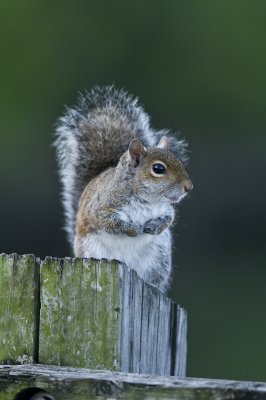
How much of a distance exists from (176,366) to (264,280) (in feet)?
14.3

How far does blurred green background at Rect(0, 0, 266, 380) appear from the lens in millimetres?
6902

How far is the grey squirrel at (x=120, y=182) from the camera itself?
12.8 feet

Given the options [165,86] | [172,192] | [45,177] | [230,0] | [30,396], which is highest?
[230,0]

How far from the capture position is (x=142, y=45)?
9.84m

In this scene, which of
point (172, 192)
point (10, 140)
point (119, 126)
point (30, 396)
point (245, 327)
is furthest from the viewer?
point (10, 140)

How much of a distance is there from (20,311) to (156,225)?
135 cm

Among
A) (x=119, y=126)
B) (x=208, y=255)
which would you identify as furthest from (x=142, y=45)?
(x=119, y=126)

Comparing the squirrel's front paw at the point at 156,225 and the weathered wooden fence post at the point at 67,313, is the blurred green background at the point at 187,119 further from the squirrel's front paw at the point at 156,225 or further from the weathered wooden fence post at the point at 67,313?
the weathered wooden fence post at the point at 67,313

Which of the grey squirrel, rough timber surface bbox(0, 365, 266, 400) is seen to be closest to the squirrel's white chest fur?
the grey squirrel

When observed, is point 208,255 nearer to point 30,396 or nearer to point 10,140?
point 10,140

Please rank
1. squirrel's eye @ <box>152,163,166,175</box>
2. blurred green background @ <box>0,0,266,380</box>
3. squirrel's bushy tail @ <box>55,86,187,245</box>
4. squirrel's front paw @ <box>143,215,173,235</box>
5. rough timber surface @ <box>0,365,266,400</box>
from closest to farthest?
rough timber surface @ <box>0,365,266,400</box>
squirrel's front paw @ <box>143,215,173,235</box>
squirrel's eye @ <box>152,163,166,175</box>
squirrel's bushy tail @ <box>55,86,187,245</box>
blurred green background @ <box>0,0,266,380</box>

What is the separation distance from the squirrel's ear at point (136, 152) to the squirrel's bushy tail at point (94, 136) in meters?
0.28

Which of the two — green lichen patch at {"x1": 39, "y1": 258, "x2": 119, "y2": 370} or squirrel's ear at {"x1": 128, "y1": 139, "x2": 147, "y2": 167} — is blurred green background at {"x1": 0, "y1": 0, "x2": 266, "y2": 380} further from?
green lichen patch at {"x1": 39, "y1": 258, "x2": 119, "y2": 370}

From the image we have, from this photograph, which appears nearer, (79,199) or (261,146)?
(79,199)
